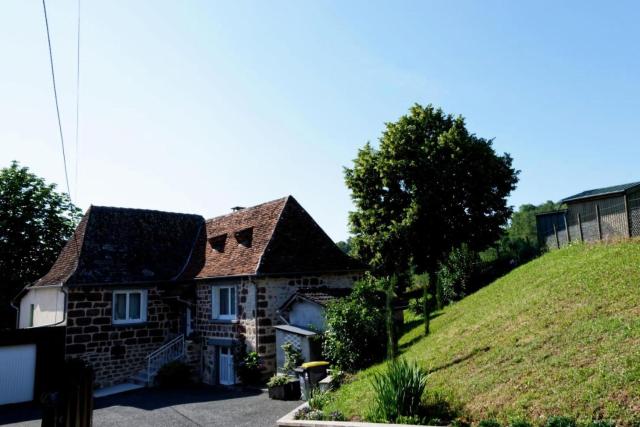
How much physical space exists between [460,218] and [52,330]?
22450mm

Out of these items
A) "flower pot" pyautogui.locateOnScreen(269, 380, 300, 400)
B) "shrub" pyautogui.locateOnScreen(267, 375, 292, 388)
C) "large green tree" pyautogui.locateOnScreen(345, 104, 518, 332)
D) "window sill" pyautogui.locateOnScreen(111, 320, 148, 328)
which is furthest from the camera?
"large green tree" pyautogui.locateOnScreen(345, 104, 518, 332)

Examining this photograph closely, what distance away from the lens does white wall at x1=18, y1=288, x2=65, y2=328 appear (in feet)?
67.5

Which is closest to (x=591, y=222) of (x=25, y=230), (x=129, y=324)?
(x=129, y=324)

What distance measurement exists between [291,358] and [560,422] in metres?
10.5

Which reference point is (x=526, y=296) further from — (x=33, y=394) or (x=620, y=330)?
(x=33, y=394)

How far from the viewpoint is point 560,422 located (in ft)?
21.2

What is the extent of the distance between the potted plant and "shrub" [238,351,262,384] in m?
2.90

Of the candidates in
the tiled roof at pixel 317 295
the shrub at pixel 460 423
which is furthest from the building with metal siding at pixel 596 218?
the shrub at pixel 460 423

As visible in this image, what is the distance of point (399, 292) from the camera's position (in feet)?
109

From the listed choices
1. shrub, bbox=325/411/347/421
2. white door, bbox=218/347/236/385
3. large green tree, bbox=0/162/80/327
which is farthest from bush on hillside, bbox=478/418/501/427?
large green tree, bbox=0/162/80/327

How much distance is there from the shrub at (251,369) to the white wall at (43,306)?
868 centimetres

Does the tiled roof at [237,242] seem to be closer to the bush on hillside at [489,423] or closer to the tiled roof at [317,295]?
the tiled roof at [317,295]

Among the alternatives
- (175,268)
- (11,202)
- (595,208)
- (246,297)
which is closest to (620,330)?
(595,208)

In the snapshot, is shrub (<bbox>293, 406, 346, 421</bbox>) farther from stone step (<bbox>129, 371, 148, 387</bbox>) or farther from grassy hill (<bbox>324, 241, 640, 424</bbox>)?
stone step (<bbox>129, 371, 148, 387</bbox>)
